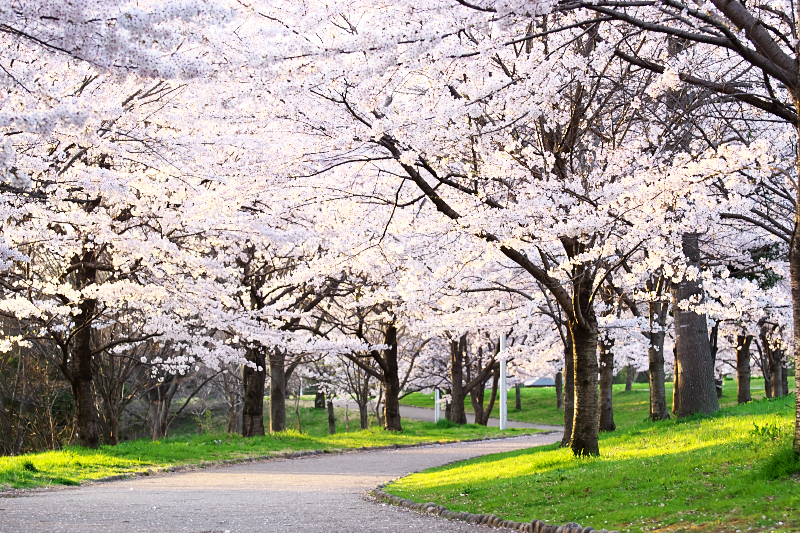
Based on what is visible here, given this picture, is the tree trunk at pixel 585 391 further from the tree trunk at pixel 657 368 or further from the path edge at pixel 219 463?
the path edge at pixel 219 463

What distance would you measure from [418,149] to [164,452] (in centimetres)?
1022

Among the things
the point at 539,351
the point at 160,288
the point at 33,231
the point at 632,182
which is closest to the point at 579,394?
the point at 632,182

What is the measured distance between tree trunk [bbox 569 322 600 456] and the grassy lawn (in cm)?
838

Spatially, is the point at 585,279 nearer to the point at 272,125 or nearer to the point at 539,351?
the point at 272,125

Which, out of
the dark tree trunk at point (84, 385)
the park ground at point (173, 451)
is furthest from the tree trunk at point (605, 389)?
the dark tree trunk at point (84, 385)

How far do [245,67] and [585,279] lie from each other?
21.1ft

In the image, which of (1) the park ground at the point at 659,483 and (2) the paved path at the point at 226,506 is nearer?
(1) the park ground at the point at 659,483

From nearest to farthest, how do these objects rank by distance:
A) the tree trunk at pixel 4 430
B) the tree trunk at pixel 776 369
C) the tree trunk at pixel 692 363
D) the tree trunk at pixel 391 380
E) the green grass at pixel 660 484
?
the green grass at pixel 660 484
the tree trunk at pixel 692 363
the tree trunk at pixel 4 430
the tree trunk at pixel 391 380
the tree trunk at pixel 776 369

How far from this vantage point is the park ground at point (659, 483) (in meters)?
6.00

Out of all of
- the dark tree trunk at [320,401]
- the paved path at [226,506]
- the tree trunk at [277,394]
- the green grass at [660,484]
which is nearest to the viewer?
the green grass at [660,484]

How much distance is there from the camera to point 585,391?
1087 centimetres

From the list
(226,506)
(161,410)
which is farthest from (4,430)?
(226,506)

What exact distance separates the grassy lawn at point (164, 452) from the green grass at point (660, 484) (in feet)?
18.6

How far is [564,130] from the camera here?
10727mm
